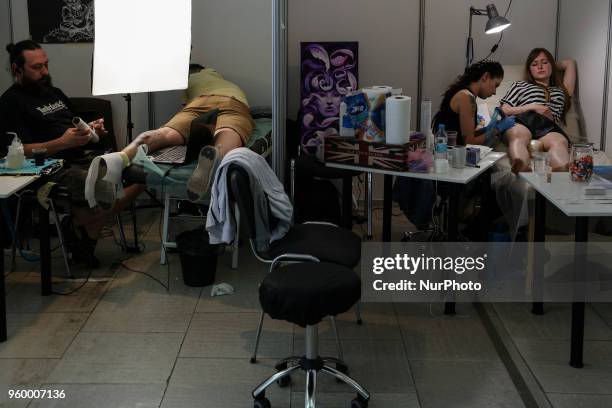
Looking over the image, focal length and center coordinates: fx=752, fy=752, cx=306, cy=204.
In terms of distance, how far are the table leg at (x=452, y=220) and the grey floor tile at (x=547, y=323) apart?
0.25 metres

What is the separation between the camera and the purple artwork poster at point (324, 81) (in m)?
5.36

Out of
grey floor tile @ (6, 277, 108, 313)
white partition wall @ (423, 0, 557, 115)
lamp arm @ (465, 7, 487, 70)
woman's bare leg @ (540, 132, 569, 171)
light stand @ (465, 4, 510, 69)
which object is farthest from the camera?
white partition wall @ (423, 0, 557, 115)

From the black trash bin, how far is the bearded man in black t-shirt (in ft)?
1.67

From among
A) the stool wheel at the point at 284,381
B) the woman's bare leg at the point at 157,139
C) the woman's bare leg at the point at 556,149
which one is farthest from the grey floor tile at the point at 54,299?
the woman's bare leg at the point at 556,149

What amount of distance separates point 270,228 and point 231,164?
0.36 metres

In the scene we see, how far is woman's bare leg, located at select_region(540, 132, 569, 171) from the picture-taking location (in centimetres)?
452

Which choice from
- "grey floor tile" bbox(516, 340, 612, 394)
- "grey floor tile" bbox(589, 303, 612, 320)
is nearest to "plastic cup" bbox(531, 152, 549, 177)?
"grey floor tile" bbox(589, 303, 612, 320)

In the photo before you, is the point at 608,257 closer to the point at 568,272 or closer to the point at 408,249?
the point at 568,272

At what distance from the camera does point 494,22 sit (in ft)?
16.8

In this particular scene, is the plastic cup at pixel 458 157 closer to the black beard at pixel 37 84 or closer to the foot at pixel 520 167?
the foot at pixel 520 167

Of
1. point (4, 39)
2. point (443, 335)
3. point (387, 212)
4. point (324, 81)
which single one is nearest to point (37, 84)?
point (4, 39)

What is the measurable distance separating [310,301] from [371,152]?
131cm

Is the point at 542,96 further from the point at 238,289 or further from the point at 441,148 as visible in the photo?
the point at 238,289

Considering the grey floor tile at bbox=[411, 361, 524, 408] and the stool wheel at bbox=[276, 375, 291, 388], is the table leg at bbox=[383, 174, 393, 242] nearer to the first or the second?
the grey floor tile at bbox=[411, 361, 524, 408]
